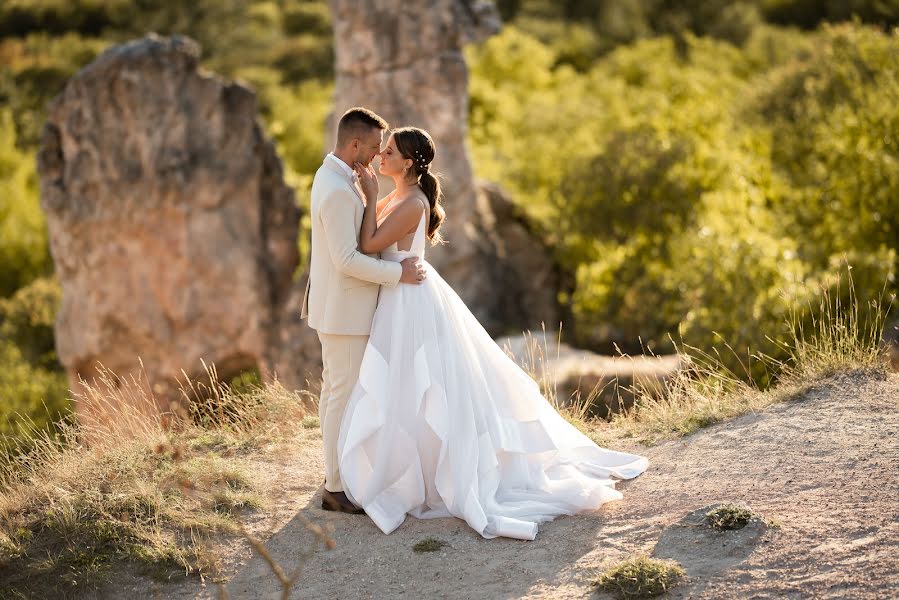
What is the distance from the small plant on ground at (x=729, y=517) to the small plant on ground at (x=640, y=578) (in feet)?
1.53

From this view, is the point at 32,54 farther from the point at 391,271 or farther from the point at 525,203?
the point at 391,271

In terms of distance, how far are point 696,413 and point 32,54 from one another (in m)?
32.1

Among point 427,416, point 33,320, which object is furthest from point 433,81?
point 427,416

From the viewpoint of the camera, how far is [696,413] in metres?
7.36

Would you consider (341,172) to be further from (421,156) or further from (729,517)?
(729,517)

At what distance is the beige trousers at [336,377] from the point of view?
595 centimetres

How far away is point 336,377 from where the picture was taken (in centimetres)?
597

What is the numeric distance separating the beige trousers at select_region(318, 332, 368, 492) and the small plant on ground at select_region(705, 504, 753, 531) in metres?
2.13

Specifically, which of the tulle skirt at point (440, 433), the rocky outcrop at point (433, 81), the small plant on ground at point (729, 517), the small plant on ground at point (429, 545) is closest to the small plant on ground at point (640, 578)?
the small plant on ground at point (729, 517)

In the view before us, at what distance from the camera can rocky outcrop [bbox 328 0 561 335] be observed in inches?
616

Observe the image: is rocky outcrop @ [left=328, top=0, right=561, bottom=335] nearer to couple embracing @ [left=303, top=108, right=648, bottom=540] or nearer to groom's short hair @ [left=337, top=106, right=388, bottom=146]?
couple embracing @ [left=303, top=108, right=648, bottom=540]

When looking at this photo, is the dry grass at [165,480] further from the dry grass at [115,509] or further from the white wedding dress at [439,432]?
the white wedding dress at [439,432]

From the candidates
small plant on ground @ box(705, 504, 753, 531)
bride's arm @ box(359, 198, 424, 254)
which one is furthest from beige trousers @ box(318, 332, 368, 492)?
small plant on ground @ box(705, 504, 753, 531)

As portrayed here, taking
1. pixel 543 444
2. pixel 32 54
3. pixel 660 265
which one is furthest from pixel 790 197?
pixel 32 54
